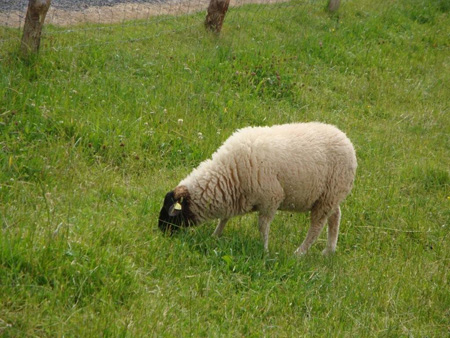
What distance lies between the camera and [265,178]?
527cm

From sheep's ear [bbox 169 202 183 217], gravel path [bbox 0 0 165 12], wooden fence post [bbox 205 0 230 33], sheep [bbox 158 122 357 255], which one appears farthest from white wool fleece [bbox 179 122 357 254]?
gravel path [bbox 0 0 165 12]

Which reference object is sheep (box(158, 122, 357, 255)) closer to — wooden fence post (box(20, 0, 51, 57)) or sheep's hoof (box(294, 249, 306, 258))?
sheep's hoof (box(294, 249, 306, 258))

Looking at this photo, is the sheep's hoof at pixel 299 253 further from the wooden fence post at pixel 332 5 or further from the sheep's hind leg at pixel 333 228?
the wooden fence post at pixel 332 5

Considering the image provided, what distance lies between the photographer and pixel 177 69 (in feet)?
26.3

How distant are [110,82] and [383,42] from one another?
597cm

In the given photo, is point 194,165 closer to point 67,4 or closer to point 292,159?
point 292,159

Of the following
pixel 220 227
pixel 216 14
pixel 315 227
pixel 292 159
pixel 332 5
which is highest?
pixel 332 5

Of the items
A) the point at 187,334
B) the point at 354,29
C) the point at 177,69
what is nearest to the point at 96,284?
the point at 187,334

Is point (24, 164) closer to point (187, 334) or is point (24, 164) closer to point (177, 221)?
point (177, 221)

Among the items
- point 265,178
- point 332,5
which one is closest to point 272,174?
point 265,178

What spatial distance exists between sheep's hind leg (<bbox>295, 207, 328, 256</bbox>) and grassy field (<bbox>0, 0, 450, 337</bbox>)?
10 centimetres

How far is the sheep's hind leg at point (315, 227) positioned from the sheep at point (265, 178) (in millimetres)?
73

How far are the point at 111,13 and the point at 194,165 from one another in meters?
4.19

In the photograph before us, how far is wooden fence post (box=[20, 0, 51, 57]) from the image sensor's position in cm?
703
